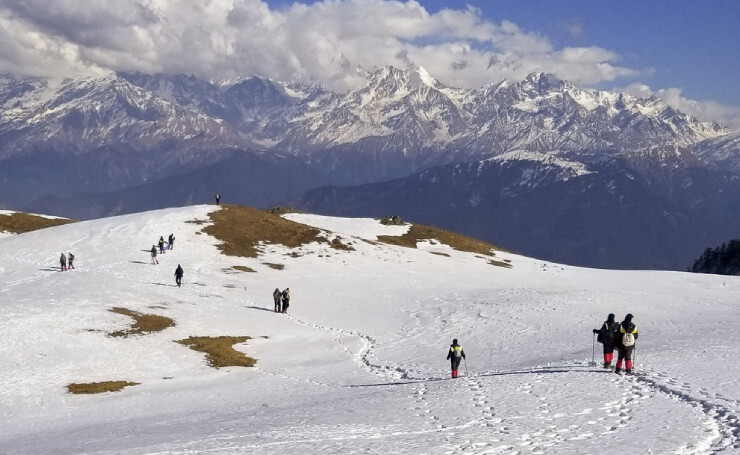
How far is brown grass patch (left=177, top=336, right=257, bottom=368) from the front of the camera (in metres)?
37.3

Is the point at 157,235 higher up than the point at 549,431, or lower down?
higher up

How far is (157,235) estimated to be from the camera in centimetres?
8000

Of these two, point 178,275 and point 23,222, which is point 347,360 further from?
point 23,222

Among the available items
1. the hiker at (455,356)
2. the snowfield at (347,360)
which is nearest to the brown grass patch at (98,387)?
the snowfield at (347,360)

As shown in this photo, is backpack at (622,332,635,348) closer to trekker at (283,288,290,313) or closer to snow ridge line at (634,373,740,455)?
snow ridge line at (634,373,740,455)

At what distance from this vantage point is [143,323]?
43906 mm

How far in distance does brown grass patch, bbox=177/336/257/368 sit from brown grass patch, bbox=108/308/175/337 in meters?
2.94

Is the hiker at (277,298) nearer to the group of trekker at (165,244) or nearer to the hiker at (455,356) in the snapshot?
the group of trekker at (165,244)

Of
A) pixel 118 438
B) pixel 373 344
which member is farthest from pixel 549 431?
pixel 373 344

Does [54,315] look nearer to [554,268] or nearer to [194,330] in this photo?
[194,330]

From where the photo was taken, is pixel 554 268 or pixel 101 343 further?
pixel 554 268

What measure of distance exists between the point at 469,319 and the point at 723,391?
27.5 metres

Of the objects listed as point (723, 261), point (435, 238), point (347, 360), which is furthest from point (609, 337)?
point (723, 261)

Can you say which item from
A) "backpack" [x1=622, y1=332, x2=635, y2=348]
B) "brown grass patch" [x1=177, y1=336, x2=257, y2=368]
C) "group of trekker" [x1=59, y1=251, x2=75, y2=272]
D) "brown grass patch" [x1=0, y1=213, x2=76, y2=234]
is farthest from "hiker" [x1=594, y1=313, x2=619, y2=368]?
"brown grass patch" [x1=0, y1=213, x2=76, y2=234]
